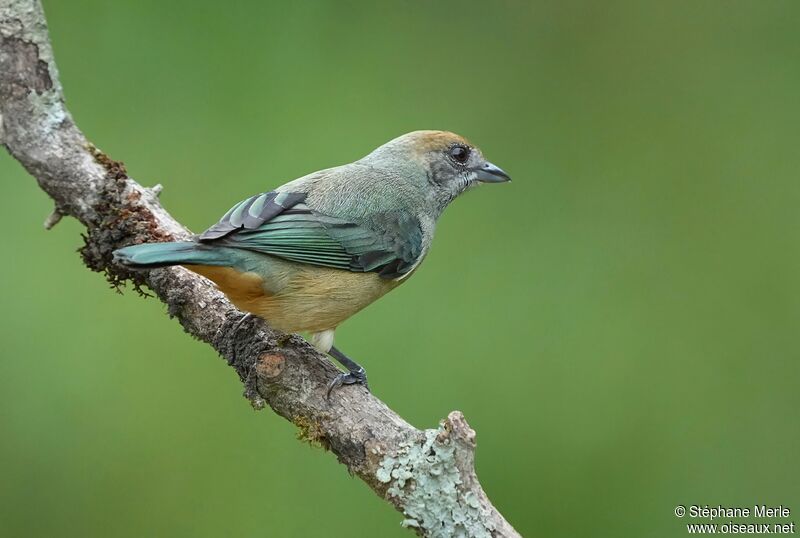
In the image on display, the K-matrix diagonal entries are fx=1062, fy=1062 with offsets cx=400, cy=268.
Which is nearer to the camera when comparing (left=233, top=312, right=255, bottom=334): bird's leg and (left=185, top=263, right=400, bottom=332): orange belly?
(left=185, top=263, right=400, bottom=332): orange belly

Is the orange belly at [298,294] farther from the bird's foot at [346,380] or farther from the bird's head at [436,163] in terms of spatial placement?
the bird's head at [436,163]

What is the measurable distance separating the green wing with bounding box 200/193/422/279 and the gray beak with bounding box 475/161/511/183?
2.16ft

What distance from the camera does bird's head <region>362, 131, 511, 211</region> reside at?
5.14 meters

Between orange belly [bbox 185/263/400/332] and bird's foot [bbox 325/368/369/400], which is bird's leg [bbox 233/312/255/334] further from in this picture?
bird's foot [bbox 325/368/369/400]

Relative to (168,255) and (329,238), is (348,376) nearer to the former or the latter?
(329,238)

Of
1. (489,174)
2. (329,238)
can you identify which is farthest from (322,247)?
(489,174)

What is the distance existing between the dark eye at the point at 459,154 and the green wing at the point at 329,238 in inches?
22.5

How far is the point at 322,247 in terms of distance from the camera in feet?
14.7

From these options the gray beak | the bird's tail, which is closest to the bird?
the bird's tail

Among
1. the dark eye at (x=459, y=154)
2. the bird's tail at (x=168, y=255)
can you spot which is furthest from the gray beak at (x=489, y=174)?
the bird's tail at (x=168, y=255)

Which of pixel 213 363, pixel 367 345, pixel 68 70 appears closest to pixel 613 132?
pixel 367 345

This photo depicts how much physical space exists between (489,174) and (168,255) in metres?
2.07

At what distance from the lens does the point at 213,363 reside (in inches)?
239

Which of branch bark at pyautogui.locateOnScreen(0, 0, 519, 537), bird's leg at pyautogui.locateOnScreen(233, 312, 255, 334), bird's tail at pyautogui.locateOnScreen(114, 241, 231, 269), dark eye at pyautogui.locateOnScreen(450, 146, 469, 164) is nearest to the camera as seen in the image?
bird's tail at pyautogui.locateOnScreen(114, 241, 231, 269)
